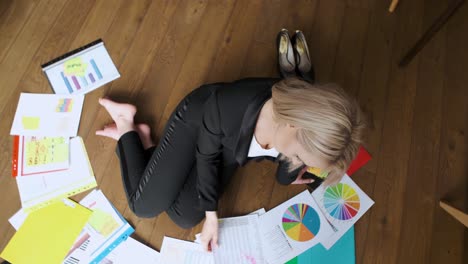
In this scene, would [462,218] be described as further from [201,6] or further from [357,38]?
[201,6]

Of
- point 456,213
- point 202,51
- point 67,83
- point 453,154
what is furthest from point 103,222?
point 453,154

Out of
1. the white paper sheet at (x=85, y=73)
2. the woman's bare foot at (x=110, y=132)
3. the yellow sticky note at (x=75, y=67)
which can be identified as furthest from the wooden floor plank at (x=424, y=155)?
the yellow sticky note at (x=75, y=67)

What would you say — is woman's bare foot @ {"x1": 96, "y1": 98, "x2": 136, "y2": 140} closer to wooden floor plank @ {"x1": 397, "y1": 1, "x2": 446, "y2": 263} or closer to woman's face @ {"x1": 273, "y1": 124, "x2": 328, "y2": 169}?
woman's face @ {"x1": 273, "y1": 124, "x2": 328, "y2": 169}

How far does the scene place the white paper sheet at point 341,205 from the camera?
1292mm

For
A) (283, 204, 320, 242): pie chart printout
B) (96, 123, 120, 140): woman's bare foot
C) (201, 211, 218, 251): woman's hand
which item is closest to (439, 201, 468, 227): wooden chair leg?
(283, 204, 320, 242): pie chart printout

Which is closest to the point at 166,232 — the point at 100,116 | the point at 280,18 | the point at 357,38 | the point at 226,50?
the point at 100,116

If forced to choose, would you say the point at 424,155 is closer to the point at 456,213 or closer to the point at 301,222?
the point at 456,213

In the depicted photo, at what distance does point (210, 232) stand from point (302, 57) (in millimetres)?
787

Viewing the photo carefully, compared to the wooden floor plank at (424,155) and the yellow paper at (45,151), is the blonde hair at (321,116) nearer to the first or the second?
the wooden floor plank at (424,155)

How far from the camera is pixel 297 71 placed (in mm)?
1435

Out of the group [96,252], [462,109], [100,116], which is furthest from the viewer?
[462,109]

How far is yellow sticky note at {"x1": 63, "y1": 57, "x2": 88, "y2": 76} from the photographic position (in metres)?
1.44

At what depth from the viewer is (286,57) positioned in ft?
4.64

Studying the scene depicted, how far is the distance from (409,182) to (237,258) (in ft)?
2.54
